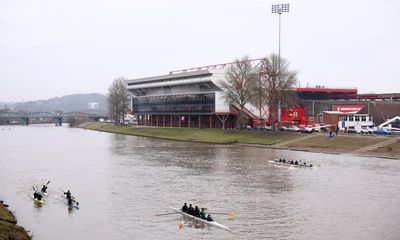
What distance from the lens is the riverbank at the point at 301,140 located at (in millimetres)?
86000

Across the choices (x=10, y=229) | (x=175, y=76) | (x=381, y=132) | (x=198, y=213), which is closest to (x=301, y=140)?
(x=381, y=132)

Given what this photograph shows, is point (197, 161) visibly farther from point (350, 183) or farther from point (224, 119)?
point (224, 119)

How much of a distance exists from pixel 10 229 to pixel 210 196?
2099 centimetres

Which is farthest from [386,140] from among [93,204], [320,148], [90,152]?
[93,204]

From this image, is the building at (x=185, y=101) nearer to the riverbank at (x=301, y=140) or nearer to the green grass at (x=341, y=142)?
the riverbank at (x=301, y=140)

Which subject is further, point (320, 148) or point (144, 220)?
point (320, 148)

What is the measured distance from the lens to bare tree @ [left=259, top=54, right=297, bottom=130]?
118 metres

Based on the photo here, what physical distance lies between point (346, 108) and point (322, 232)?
9721cm

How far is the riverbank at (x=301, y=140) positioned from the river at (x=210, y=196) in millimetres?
5570

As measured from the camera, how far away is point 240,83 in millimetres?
125000

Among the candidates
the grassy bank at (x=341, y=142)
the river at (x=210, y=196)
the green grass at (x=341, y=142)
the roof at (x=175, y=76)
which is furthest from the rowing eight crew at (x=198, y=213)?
the roof at (x=175, y=76)

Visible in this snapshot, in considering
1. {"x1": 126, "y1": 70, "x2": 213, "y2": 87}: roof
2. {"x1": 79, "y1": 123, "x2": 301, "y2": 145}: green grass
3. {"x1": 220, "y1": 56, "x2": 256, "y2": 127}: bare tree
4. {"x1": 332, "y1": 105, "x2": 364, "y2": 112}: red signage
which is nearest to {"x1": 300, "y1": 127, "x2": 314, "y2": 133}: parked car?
{"x1": 79, "y1": 123, "x2": 301, "y2": 145}: green grass

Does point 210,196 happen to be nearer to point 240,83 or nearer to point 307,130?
point 307,130

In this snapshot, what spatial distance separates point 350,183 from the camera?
56781 mm
